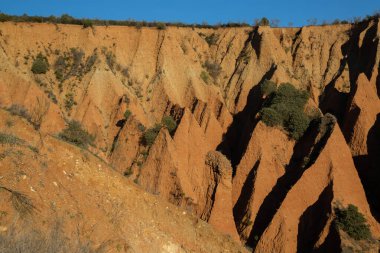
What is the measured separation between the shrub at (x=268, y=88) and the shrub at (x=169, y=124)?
7236 mm

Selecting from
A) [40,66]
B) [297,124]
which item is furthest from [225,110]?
[40,66]

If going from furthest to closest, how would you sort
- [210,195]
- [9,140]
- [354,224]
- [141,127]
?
1. [141,127]
2. [210,195]
3. [354,224]
4. [9,140]

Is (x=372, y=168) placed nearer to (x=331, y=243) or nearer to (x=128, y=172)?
(x=331, y=243)

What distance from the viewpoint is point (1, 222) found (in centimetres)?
1042

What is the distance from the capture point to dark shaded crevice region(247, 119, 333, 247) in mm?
24500

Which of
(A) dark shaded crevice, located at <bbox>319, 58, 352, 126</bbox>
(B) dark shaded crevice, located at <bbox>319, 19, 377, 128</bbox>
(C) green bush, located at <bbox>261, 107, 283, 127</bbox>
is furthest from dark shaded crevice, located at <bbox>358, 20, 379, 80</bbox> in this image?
(C) green bush, located at <bbox>261, 107, 283, 127</bbox>

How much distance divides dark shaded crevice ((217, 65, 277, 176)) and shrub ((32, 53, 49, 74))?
13.9 m

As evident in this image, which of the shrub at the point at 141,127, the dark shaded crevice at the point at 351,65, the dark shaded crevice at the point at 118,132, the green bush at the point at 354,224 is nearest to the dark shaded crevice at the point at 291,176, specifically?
the green bush at the point at 354,224

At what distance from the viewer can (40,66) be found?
32781mm

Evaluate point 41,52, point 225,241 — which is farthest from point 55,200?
point 41,52

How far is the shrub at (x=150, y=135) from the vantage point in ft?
92.8

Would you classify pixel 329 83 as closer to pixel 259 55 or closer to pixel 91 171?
pixel 259 55

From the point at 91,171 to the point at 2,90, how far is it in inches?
690

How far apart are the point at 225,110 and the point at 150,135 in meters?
7.93
